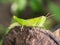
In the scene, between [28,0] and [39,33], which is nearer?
[39,33]

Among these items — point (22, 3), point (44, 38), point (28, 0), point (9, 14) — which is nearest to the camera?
point (44, 38)

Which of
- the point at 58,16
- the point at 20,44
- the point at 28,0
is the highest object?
the point at 28,0

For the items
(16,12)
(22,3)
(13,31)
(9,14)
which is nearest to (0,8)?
(9,14)

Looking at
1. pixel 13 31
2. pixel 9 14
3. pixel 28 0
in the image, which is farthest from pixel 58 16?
pixel 13 31

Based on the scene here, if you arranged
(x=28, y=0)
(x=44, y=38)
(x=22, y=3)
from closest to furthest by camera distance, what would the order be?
(x=44, y=38), (x=22, y=3), (x=28, y=0)

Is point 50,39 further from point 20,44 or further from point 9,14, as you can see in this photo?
point 9,14

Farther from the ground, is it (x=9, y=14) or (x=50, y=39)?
(x=9, y=14)

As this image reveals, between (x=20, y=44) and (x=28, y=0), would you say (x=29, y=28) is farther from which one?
(x=28, y=0)

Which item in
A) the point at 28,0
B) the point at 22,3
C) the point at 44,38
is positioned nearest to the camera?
the point at 44,38

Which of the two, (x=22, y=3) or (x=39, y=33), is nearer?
(x=39, y=33)
